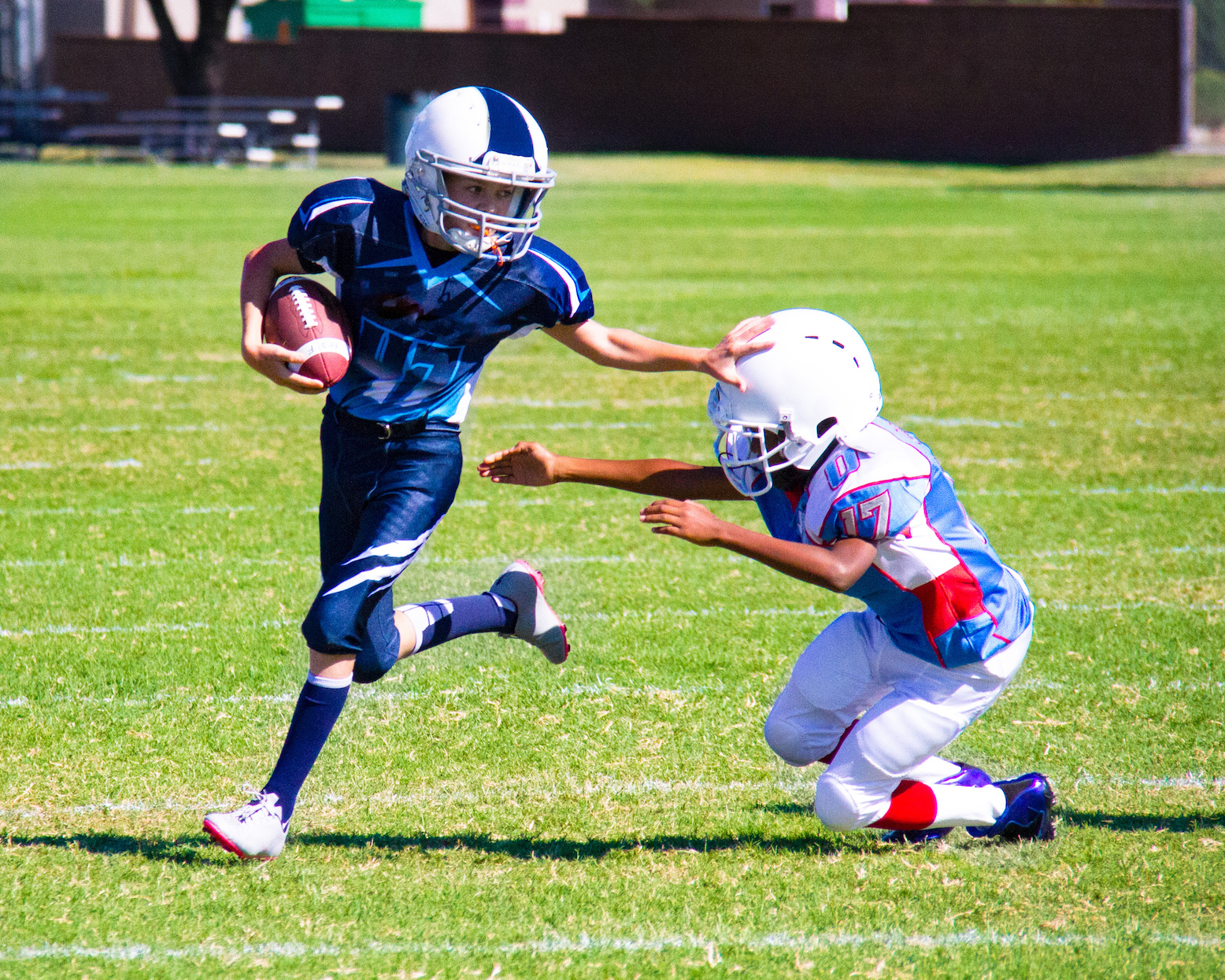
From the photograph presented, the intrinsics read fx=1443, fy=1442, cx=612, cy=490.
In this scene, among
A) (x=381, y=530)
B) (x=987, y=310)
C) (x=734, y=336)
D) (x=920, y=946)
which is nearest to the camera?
(x=920, y=946)

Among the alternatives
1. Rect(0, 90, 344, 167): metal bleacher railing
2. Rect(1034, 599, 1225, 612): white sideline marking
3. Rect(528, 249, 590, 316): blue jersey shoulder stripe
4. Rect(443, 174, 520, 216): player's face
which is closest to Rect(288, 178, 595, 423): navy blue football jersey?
Rect(528, 249, 590, 316): blue jersey shoulder stripe

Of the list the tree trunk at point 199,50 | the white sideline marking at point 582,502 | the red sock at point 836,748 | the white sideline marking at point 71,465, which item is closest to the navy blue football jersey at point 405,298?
the red sock at point 836,748

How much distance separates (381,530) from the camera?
372 cm

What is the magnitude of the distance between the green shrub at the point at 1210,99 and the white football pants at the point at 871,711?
1775 inches

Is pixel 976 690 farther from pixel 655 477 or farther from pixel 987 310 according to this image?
pixel 987 310

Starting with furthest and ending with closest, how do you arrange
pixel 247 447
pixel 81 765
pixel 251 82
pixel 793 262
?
pixel 251 82
pixel 793 262
pixel 247 447
pixel 81 765

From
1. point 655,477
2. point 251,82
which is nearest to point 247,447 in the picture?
point 655,477

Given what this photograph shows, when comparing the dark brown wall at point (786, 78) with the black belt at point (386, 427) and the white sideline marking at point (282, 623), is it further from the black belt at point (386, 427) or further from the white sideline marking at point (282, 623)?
the black belt at point (386, 427)

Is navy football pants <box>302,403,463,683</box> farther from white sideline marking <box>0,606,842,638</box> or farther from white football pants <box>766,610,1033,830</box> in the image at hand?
white sideline marking <box>0,606,842,638</box>

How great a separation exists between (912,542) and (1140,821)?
103 centimetres

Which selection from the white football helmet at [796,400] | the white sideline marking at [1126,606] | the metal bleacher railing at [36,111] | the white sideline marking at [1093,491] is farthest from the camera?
the metal bleacher railing at [36,111]

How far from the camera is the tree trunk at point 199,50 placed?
104 feet

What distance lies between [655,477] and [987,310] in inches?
383

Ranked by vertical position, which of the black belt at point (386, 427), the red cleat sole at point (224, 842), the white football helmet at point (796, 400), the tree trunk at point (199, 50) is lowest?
the red cleat sole at point (224, 842)
